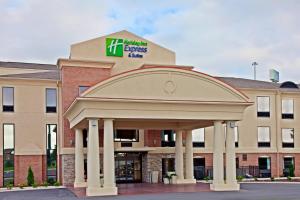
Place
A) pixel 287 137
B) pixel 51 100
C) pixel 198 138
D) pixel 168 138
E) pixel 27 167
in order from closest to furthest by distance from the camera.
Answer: pixel 27 167 → pixel 51 100 → pixel 168 138 → pixel 198 138 → pixel 287 137

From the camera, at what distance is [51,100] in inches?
1366

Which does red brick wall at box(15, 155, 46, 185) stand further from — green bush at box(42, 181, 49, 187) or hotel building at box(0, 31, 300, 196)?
green bush at box(42, 181, 49, 187)

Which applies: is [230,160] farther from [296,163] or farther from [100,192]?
[296,163]

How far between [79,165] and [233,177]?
33.6ft

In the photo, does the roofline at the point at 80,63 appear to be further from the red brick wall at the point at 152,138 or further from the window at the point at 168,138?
the window at the point at 168,138

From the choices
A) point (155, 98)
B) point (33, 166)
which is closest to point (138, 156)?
point (33, 166)

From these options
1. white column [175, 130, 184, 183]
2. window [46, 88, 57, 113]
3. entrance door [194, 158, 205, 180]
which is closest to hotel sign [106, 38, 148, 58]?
window [46, 88, 57, 113]

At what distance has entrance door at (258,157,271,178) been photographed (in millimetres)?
39781

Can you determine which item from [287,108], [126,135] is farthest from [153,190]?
[287,108]

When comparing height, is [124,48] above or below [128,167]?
above

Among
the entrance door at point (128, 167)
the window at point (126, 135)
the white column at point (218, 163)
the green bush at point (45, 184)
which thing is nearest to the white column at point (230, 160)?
the white column at point (218, 163)

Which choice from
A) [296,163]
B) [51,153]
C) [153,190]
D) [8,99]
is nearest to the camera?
[153,190]

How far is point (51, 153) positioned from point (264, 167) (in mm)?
17537

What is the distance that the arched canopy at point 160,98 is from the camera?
937 inches
